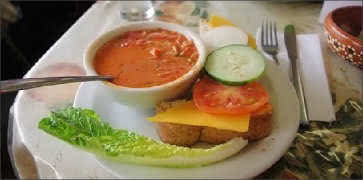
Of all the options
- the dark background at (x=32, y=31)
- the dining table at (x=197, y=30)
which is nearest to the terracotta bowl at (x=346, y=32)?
the dining table at (x=197, y=30)

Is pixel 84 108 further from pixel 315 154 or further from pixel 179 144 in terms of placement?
pixel 315 154

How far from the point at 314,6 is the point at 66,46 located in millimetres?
901

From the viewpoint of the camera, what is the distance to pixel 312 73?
3.45 ft

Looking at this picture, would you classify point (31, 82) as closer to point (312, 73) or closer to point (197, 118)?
point (197, 118)

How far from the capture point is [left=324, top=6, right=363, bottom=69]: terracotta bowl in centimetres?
104

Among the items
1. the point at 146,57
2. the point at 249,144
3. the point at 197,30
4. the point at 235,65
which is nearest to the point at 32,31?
the point at 197,30

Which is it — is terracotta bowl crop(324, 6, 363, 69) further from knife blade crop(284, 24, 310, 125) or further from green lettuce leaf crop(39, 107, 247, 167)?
green lettuce leaf crop(39, 107, 247, 167)

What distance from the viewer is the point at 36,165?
0.88 metres

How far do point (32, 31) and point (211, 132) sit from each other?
1427mm

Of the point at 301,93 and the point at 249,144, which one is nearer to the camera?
the point at 249,144

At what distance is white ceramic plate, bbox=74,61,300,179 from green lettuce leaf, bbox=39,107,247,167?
0.02 metres

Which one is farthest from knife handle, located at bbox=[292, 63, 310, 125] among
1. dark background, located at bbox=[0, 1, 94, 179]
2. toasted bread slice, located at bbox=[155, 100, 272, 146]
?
dark background, located at bbox=[0, 1, 94, 179]

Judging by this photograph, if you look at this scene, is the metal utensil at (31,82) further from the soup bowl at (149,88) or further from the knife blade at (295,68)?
the knife blade at (295,68)

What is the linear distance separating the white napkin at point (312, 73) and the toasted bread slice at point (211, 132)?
204 mm
